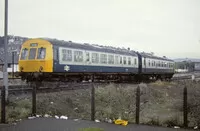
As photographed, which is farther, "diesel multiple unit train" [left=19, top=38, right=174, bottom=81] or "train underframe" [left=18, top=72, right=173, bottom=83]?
"train underframe" [left=18, top=72, right=173, bottom=83]

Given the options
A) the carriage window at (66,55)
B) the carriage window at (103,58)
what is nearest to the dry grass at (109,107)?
the carriage window at (66,55)

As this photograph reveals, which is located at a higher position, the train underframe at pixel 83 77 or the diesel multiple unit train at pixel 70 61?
the diesel multiple unit train at pixel 70 61

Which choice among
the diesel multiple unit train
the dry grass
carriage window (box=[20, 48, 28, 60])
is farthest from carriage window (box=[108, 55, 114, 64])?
carriage window (box=[20, 48, 28, 60])

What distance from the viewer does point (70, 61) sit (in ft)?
66.2

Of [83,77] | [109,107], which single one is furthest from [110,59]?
[109,107]

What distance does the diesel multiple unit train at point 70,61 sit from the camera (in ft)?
61.7

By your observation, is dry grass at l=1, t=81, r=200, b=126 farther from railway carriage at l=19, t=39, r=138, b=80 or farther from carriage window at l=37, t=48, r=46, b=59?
carriage window at l=37, t=48, r=46, b=59

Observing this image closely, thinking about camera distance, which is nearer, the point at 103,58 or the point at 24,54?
the point at 24,54

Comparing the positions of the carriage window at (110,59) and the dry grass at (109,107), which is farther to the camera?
the carriage window at (110,59)

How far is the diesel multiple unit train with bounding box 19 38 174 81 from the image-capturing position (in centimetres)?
1881

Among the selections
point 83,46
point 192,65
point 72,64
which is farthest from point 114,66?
point 192,65

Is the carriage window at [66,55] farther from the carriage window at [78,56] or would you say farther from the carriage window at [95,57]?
the carriage window at [95,57]

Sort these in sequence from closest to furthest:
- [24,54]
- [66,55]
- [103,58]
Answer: [66,55]
[24,54]
[103,58]

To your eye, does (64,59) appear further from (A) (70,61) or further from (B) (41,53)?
(B) (41,53)
